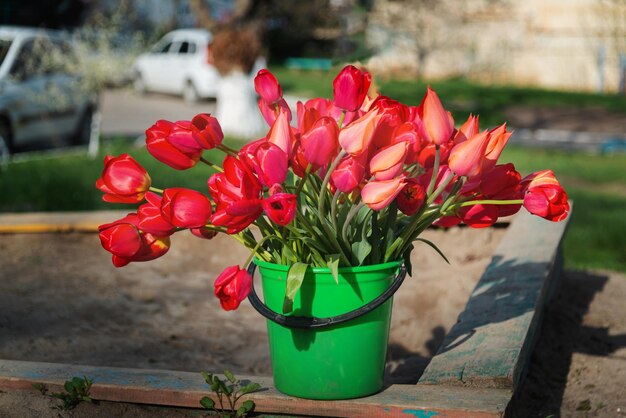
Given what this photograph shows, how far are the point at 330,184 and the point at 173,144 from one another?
1.58 ft

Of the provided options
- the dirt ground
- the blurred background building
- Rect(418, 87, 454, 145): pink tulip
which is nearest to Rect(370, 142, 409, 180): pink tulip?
Rect(418, 87, 454, 145): pink tulip

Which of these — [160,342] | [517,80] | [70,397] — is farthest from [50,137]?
[517,80]

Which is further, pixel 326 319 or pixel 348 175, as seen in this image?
pixel 326 319

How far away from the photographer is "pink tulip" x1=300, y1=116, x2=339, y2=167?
86.0 inches

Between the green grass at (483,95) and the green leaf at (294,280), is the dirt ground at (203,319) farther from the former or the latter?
the green grass at (483,95)

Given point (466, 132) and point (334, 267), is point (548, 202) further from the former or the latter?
point (334, 267)

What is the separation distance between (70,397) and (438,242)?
2.67 meters

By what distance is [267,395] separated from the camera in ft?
8.04

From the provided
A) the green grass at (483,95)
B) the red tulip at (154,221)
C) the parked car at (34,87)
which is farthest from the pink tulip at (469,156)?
the green grass at (483,95)

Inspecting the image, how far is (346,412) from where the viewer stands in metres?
2.38

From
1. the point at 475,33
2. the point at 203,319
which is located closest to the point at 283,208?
the point at 203,319

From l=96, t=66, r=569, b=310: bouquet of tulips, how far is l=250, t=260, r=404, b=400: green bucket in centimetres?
6

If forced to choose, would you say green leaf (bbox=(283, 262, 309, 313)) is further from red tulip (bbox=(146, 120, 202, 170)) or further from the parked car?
the parked car

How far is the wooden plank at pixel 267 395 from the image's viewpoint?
2.29 m
